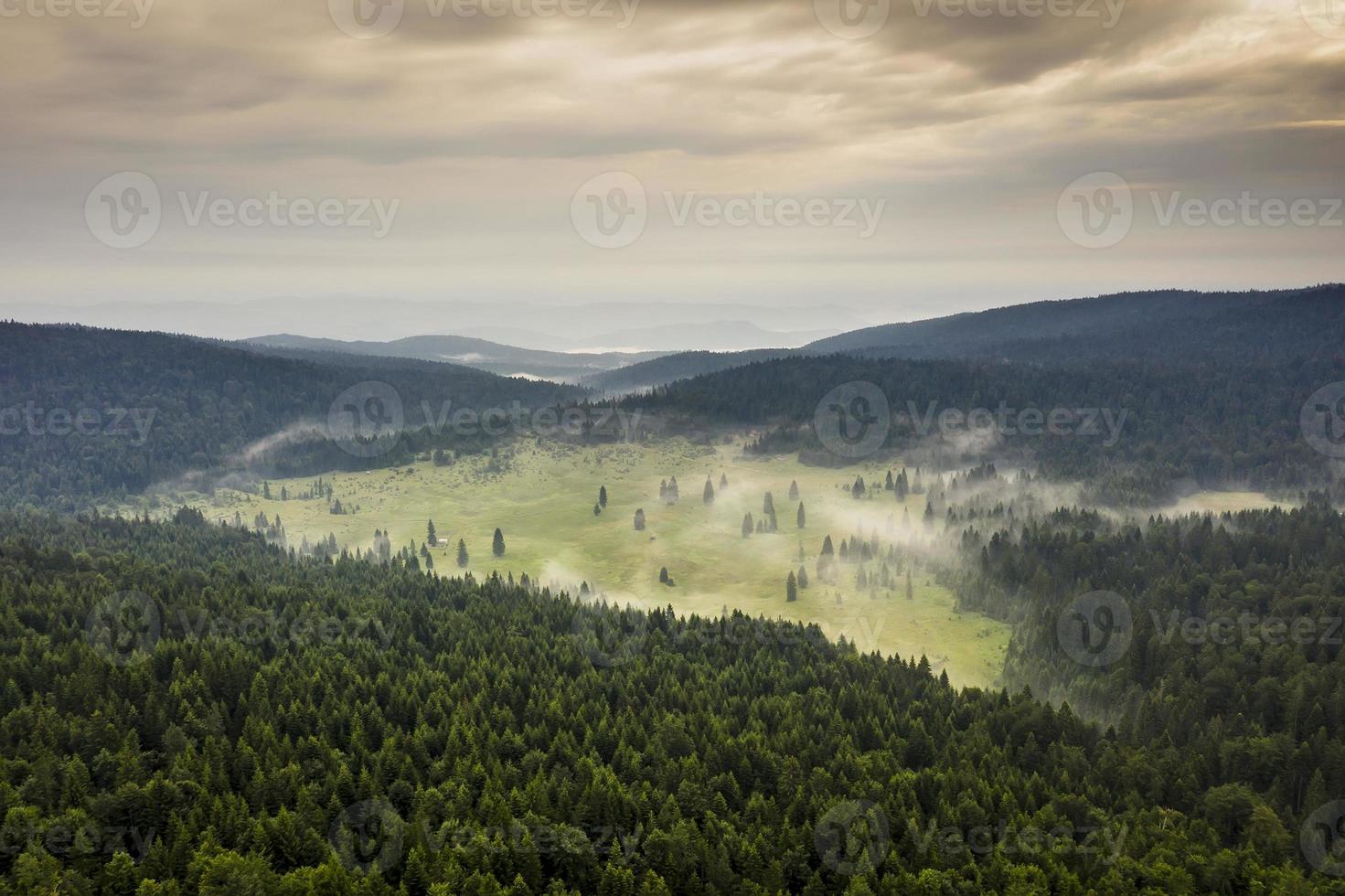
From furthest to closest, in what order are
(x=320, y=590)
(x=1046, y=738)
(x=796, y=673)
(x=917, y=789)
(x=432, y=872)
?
1. (x=320, y=590)
2. (x=796, y=673)
3. (x=1046, y=738)
4. (x=917, y=789)
5. (x=432, y=872)

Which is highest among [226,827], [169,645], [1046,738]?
[169,645]

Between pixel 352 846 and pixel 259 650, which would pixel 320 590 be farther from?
pixel 352 846

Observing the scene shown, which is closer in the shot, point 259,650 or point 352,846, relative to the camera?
point 352,846

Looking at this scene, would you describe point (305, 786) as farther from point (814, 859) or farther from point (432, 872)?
point (814, 859)

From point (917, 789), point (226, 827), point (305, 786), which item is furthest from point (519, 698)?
point (917, 789)

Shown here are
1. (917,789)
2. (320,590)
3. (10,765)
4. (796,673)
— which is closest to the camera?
(10,765)

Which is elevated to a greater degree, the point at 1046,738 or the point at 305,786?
the point at 305,786

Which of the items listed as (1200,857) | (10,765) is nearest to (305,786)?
(10,765)
